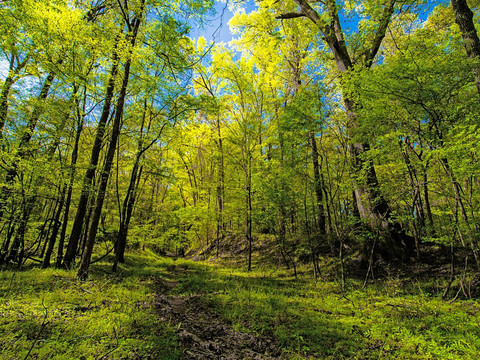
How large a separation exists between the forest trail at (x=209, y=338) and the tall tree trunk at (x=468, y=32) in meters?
6.15

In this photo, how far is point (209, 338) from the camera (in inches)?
140

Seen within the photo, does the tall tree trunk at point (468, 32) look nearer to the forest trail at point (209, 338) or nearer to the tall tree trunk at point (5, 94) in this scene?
the forest trail at point (209, 338)

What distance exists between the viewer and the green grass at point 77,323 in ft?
8.77

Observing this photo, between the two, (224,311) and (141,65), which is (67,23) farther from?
(224,311)

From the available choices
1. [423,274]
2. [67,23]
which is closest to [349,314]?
[423,274]

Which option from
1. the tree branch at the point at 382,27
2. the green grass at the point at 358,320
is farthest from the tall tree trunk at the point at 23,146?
the tree branch at the point at 382,27

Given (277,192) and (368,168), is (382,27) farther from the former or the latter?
(277,192)

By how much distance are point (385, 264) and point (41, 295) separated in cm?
944

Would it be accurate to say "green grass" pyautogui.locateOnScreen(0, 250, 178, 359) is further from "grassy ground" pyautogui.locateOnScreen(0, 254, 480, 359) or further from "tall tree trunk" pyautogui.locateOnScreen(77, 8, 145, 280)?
"tall tree trunk" pyautogui.locateOnScreen(77, 8, 145, 280)

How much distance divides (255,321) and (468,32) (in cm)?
722

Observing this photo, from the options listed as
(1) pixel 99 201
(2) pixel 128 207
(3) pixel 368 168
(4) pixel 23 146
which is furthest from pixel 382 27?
(4) pixel 23 146

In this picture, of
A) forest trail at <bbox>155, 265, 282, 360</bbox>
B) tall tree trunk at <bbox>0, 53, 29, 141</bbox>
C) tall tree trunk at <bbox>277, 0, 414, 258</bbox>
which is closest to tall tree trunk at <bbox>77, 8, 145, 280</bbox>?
forest trail at <bbox>155, 265, 282, 360</bbox>

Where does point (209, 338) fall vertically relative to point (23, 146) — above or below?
below

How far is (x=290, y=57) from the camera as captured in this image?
532 inches
